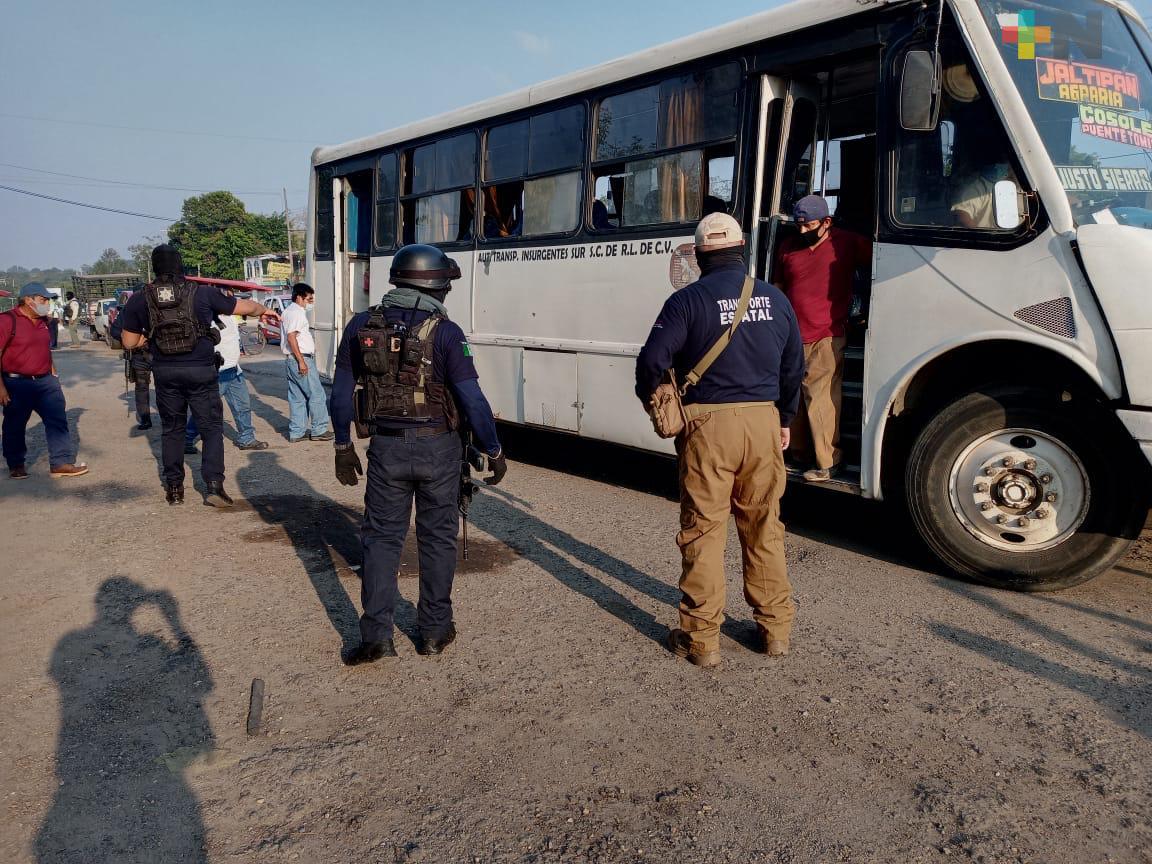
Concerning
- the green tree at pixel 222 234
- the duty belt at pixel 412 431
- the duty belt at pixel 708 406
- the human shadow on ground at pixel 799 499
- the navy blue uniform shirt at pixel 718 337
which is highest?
the green tree at pixel 222 234

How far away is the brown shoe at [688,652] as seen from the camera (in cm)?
363

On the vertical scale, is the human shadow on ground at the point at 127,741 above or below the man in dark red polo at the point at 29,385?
below

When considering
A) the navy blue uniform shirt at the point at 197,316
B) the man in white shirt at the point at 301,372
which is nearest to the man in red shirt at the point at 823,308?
the navy blue uniform shirt at the point at 197,316

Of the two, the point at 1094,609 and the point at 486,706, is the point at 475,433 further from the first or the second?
the point at 1094,609

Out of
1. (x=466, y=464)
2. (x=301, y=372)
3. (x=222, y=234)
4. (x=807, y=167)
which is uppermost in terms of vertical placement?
(x=222, y=234)

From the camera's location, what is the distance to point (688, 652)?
3.71m

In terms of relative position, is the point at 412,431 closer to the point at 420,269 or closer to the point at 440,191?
the point at 420,269

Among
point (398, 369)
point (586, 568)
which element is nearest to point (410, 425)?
point (398, 369)

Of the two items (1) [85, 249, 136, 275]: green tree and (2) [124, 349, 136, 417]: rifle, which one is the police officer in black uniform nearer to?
(2) [124, 349, 136, 417]: rifle

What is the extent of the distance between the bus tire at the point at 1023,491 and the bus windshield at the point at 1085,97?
3.31ft

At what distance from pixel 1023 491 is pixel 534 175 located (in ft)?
15.0

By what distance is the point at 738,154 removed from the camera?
18.1 ft

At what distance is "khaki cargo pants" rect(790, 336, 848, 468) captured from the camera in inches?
200

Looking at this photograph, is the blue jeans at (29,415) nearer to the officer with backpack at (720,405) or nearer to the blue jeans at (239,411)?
the blue jeans at (239,411)
